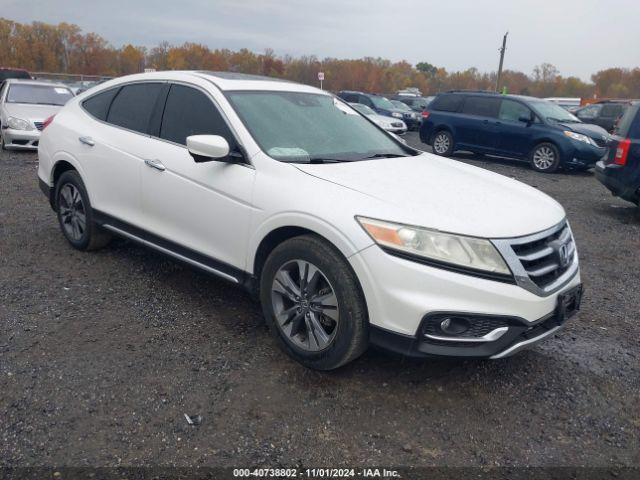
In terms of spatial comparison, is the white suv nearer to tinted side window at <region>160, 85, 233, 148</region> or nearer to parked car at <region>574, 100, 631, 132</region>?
tinted side window at <region>160, 85, 233, 148</region>

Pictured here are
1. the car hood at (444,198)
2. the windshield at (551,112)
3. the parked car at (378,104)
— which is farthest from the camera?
the parked car at (378,104)

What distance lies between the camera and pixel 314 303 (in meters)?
3.09

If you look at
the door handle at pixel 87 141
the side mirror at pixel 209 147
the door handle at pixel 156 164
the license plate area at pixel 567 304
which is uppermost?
the side mirror at pixel 209 147

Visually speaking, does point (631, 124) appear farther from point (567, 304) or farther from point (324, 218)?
point (324, 218)

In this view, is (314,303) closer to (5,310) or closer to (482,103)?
(5,310)

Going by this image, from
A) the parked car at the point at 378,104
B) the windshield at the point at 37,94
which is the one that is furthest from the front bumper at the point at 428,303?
the parked car at the point at 378,104

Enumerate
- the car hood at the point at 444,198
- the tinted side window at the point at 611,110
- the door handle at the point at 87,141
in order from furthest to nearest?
the tinted side window at the point at 611,110 → the door handle at the point at 87,141 → the car hood at the point at 444,198

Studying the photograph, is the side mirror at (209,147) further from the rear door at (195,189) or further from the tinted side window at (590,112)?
the tinted side window at (590,112)

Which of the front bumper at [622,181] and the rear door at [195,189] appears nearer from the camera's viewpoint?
the rear door at [195,189]

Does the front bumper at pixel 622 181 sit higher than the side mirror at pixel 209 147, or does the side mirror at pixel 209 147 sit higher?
the side mirror at pixel 209 147

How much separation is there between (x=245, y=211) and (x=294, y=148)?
0.56 meters

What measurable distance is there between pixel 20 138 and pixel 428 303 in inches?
426

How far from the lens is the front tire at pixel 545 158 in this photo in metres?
12.2

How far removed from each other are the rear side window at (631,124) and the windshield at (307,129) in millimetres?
4576
